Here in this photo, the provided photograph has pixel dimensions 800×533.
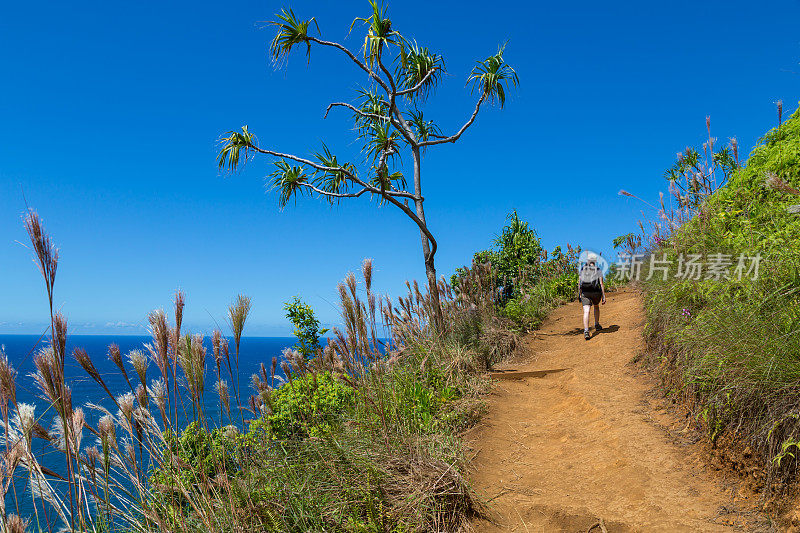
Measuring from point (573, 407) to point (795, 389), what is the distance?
8.48ft

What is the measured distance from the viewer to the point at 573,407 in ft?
17.5

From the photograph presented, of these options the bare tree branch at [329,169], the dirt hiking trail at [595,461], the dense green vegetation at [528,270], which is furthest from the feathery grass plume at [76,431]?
the dense green vegetation at [528,270]

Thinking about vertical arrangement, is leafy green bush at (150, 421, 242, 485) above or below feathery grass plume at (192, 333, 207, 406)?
below

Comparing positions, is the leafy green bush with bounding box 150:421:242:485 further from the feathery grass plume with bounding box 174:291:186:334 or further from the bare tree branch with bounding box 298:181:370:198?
the bare tree branch with bounding box 298:181:370:198

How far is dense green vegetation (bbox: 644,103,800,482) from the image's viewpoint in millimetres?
3047

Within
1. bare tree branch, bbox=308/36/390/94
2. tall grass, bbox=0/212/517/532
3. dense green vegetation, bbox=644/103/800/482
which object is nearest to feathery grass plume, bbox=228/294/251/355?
tall grass, bbox=0/212/517/532

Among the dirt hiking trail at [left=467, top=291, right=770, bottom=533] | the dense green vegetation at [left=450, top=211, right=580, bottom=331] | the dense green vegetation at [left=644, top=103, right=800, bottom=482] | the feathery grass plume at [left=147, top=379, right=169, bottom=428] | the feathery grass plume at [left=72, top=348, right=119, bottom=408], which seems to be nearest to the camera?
the feathery grass plume at [left=72, top=348, right=119, bottom=408]

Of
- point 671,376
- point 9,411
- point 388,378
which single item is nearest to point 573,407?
point 671,376

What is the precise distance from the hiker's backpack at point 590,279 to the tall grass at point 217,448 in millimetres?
4396

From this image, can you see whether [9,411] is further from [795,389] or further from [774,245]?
[774,245]

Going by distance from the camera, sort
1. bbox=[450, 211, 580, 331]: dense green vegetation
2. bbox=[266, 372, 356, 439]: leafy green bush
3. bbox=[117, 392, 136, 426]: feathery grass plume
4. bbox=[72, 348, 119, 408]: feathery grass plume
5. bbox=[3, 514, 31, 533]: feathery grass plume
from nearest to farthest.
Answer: bbox=[3, 514, 31, 533]: feathery grass plume
bbox=[72, 348, 119, 408]: feathery grass plume
bbox=[117, 392, 136, 426]: feathery grass plume
bbox=[266, 372, 356, 439]: leafy green bush
bbox=[450, 211, 580, 331]: dense green vegetation

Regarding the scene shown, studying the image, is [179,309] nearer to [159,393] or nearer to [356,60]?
[159,393]

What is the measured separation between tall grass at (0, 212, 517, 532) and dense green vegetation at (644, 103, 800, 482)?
80.8 inches

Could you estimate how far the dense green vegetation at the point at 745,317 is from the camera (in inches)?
120
